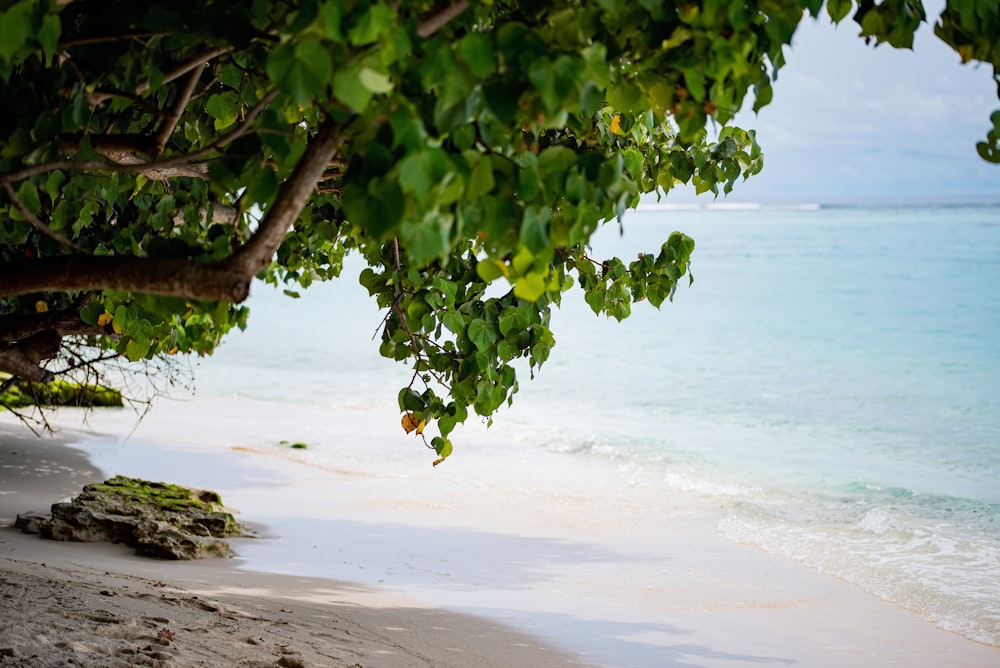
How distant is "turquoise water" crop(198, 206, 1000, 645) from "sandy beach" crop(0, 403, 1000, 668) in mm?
1009

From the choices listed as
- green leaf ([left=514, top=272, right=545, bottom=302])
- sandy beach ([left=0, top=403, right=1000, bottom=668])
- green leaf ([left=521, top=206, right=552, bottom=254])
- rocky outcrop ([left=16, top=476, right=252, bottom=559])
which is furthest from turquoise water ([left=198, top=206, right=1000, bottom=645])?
green leaf ([left=521, top=206, right=552, bottom=254])

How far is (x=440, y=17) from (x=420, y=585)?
5.30 metres

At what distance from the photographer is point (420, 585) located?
23.1ft

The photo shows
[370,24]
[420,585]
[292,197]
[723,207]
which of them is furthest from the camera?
[723,207]

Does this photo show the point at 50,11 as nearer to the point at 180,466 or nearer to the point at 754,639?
the point at 754,639

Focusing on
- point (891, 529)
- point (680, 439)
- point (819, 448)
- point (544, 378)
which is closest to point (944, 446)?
point (819, 448)

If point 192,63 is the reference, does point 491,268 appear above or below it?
below

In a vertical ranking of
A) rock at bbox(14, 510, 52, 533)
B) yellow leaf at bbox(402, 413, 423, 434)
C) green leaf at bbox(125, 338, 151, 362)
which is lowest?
rock at bbox(14, 510, 52, 533)

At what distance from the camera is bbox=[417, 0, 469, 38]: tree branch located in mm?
2260

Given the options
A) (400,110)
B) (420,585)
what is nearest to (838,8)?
(400,110)

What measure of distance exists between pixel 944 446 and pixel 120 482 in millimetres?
12062

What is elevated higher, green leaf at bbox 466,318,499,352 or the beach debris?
the beach debris

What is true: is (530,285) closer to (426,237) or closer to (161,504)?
(426,237)

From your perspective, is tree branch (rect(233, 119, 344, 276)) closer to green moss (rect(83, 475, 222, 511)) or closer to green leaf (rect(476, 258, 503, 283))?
green leaf (rect(476, 258, 503, 283))
